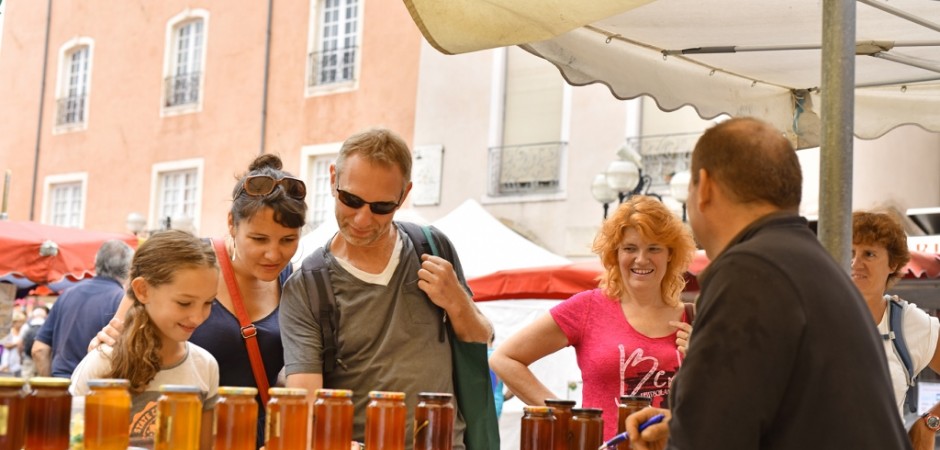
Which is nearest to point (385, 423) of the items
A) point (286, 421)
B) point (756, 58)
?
point (286, 421)

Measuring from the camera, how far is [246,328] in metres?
3.64

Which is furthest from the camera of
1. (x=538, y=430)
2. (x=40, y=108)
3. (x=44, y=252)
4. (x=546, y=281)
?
(x=40, y=108)

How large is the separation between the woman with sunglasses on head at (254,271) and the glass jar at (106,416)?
2.90 feet

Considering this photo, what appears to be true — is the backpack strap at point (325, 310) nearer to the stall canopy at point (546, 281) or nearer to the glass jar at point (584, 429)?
the glass jar at point (584, 429)

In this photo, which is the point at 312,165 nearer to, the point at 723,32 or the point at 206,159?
the point at 206,159

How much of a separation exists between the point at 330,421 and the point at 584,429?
66cm

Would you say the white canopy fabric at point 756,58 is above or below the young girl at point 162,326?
above

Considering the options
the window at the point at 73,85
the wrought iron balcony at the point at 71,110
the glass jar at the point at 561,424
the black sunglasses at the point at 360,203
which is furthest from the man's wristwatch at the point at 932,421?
the wrought iron balcony at the point at 71,110

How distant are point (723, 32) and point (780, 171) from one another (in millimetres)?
2359

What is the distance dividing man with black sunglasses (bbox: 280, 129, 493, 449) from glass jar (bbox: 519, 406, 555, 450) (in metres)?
0.53

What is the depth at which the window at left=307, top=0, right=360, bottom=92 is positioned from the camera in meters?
22.5

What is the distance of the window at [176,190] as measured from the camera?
24.9 m

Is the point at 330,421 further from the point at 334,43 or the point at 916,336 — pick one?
the point at 334,43

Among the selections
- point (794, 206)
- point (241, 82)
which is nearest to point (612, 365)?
point (794, 206)
